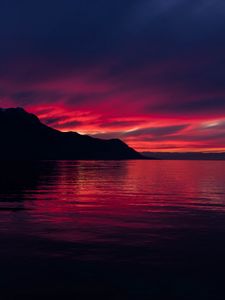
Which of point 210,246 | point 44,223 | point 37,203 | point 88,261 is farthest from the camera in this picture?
point 37,203

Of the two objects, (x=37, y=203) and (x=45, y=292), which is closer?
(x=45, y=292)

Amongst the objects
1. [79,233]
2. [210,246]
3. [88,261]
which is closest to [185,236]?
[210,246]

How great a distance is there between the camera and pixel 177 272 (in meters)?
17.9

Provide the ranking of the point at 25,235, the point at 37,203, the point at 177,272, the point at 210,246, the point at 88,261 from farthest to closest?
1. the point at 37,203
2. the point at 25,235
3. the point at 210,246
4. the point at 88,261
5. the point at 177,272

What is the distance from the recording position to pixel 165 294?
1523 cm

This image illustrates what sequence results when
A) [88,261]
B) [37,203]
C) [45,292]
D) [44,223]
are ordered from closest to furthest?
[45,292], [88,261], [44,223], [37,203]

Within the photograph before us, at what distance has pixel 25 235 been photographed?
25.6 metres

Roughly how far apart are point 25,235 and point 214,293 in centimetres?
1462

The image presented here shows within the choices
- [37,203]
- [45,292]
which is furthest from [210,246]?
[37,203]

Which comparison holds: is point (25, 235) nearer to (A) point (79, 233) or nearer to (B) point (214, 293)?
(A) point (79, 233)

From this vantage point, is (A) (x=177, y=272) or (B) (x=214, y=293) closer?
(B) (x=214, y=293)

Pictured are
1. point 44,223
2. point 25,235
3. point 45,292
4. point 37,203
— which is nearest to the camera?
point 45,292

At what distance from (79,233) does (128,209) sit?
46.7 feet

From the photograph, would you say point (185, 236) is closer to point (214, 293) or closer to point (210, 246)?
point (210, 246)
